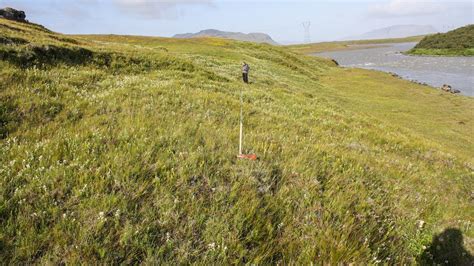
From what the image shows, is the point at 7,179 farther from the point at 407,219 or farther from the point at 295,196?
the point at 407,219

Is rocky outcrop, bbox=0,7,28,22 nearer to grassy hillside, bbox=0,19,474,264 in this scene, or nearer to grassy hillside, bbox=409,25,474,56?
grassy hillside, bbox=0,19,474,264

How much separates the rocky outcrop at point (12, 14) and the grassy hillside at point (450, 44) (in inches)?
5731

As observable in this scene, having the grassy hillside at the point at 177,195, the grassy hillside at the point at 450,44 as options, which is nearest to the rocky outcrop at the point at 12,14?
the grassy hillside at the point at 177,195

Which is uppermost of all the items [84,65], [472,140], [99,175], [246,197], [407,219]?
[84,65]

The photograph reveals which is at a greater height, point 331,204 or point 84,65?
point 84,65

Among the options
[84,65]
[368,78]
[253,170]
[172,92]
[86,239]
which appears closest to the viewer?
[86,239]

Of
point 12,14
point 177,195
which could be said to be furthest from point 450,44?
point 177,195

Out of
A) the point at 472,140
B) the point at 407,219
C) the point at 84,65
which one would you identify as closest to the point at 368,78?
the point at 472,140

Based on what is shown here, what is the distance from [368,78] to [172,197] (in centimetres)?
6724

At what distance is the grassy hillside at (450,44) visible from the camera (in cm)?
13450

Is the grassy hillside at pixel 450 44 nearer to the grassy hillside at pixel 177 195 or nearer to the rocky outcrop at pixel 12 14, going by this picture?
the rocky outcrop at pixel 12 14

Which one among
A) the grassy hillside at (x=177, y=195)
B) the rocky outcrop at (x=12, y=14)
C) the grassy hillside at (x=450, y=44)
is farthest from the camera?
the grassy hillside at (x=450, y=44)

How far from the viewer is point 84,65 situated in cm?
1644

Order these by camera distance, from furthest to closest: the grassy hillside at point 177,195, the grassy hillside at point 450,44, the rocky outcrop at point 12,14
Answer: the grassy hillside at point 450,44 < the rocky outcrop at point 12,14 < the grassy hillside at point 177,195
